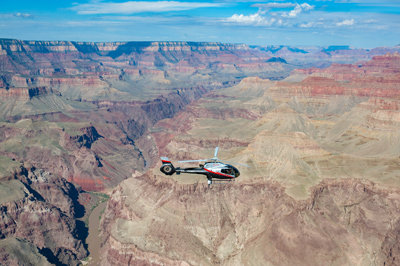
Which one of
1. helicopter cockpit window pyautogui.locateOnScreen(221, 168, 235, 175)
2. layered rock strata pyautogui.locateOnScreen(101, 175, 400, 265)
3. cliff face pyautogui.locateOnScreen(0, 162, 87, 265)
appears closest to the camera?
helicopter cockpit window pyautogui.locateOnScreen(221, 168, 235, 175)

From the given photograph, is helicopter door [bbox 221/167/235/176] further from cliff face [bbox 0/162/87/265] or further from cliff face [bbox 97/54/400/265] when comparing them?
cliff face [bbox 0/162/87/265]

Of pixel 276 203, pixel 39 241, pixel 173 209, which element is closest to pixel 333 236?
pixel 276 203

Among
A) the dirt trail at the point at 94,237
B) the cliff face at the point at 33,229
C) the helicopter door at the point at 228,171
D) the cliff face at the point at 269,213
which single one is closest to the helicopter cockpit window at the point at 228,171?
the helicopter door at the point at 228,171

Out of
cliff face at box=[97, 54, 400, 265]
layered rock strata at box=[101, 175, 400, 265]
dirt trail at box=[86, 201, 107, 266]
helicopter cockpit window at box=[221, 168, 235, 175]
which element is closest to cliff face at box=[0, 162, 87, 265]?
dirt trail at box=[86, 201, 107, 266]

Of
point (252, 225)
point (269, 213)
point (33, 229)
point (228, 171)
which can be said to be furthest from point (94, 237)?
point (228, 171)

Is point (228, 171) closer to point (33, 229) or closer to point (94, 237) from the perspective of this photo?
point (94, 237)

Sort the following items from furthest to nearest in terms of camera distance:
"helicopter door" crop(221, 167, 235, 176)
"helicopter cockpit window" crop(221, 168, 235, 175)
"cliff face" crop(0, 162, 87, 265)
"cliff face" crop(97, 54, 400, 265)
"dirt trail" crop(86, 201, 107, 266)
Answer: "dirt trail" crop(86, 201, 107, 266) < "cliff face" crop(0, 162, 87, 265) < "cliff face" crop(97, 54, 400, 265) < "helicopter cockpit window" crop(221, 168, 235, 175) < "helicopter door" crop(221, 167, 235, 176)

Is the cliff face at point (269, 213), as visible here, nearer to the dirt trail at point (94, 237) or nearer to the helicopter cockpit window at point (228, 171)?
the dirt trail at point (94, 237)

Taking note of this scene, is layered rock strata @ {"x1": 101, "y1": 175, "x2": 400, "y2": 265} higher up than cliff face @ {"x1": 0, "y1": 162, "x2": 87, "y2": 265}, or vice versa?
layered rock strata @ {"x1": 101, "y1": 175, "x2": 400, "y2": 265}
